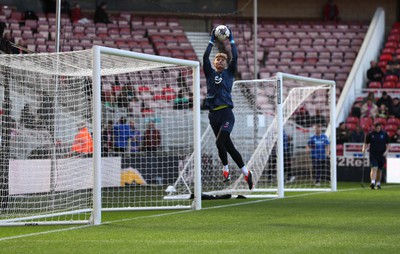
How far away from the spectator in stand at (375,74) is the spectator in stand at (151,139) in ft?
39.2

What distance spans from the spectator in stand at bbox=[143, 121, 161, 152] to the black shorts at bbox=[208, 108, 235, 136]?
6.05 metres

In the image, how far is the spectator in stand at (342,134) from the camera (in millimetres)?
27188

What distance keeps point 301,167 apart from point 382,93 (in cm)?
773

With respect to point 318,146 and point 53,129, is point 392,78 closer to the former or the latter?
point 318,146

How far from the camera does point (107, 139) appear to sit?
65.0ft

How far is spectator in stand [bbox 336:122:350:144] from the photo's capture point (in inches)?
1070

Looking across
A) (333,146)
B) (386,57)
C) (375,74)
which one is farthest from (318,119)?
(386,57)

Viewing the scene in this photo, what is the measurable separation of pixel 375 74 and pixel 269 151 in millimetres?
11776

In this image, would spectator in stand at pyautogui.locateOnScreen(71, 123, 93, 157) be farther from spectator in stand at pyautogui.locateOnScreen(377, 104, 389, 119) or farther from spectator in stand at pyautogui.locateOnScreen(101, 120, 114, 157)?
spectator in stand at pyautogui.locateOnScreen(377, 104, 389, 119)

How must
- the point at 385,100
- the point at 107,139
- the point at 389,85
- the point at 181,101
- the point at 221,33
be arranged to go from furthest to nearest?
1. the point at 389,85
2. the point at 385,100
3. the point at 107,139
4. the point at 181,101
5. the point at 221,33

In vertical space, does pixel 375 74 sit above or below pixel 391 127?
above

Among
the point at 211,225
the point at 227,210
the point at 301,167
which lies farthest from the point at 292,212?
the point at 301,167

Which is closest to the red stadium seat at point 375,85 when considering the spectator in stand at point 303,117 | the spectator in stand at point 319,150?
the spectator in stand at point 303,117

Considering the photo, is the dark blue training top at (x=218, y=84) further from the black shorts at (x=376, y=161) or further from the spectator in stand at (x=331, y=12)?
the spectator in stand at (x=331, y=12)
